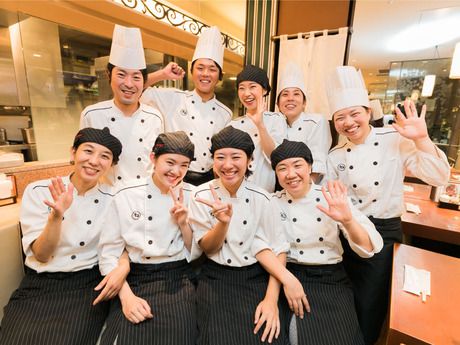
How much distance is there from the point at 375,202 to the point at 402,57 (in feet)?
12.5

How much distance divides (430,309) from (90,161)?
1828 millimetres

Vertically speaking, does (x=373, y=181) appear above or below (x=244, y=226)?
above

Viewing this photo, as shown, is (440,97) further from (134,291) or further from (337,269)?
(134,291)

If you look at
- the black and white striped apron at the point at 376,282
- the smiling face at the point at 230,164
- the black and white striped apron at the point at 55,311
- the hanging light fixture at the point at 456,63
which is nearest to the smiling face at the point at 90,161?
the black and white striped apron at the point at 55,311

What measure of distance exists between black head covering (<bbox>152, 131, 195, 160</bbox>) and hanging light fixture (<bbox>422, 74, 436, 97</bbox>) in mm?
4490

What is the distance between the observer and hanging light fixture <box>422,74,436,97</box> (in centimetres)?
416

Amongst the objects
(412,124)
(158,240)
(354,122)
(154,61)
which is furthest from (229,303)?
(154,61)

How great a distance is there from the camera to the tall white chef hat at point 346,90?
1741 mm

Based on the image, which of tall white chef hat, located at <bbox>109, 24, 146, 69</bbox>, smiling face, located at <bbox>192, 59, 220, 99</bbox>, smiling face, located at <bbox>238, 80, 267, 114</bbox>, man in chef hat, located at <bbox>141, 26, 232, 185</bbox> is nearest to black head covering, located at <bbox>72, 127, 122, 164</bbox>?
tall white chef hat, located at <bbox>109, 24, 146, 69</bbox>

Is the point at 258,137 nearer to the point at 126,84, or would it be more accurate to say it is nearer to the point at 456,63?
the point at 126,84

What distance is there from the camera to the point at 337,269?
164 cm

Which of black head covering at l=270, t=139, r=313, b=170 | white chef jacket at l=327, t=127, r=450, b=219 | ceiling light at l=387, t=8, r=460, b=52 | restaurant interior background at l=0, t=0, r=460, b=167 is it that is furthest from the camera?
ceiling light at l=387, t=8, r=460, b=52

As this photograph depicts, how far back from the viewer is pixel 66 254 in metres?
1.48

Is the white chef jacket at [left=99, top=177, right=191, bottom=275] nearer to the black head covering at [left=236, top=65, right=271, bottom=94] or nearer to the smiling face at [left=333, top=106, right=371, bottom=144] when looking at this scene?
the black head covering at [left=236, top=65, right=271, bottom=94]
